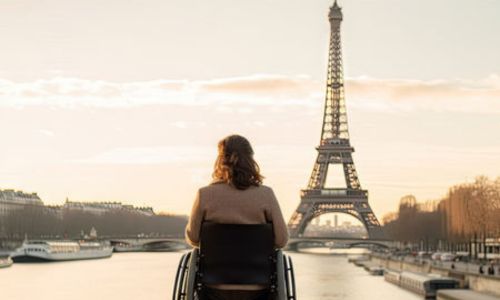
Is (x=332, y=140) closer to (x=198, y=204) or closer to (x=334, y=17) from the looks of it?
(x=334, y=17)

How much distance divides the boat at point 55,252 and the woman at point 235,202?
239 ft

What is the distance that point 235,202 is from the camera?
3.30 m

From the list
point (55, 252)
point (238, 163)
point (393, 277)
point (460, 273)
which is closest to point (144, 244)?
point (55, 252)

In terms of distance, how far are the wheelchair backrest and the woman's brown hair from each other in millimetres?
133

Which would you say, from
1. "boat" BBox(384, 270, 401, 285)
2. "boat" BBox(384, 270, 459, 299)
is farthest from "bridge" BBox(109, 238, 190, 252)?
"boat" BBox(384, 270, 459, 299)

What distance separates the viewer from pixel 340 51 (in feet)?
292

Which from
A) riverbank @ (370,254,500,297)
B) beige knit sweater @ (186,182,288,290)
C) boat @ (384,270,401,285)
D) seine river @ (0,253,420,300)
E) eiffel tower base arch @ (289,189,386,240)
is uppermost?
eiffel tower base arch @ (289,189,386,240)

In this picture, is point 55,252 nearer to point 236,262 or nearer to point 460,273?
point 460,273

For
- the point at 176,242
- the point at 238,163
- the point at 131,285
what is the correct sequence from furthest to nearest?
the point at 176,242, the point at 131,285, the point at 238,163

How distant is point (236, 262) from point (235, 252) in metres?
0.03

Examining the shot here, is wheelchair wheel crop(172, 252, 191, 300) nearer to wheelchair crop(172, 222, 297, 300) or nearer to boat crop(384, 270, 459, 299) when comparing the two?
wheelchair crop(172, 222, 297, 300)

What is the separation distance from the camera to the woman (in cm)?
326

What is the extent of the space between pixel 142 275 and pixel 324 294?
14.0 m

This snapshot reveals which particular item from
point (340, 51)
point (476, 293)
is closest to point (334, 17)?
point (340, 51)
